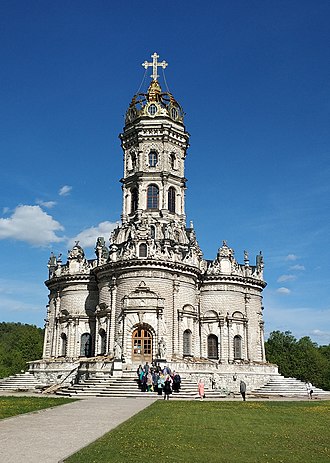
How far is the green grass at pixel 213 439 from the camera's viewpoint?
12.1 meters

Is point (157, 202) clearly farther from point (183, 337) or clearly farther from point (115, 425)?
point (115, 425)

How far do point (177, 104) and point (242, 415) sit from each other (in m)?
44.9

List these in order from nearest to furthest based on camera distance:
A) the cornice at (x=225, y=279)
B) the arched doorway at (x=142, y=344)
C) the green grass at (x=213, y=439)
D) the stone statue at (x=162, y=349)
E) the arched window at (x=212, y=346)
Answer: the green grass at (x=213, y=439) < the stone statue at (x=162, y=349) < the arched doorway at (x=142, y=344) < the arched window at (x=212, y=346) < the cornice at (x=225, y=279)

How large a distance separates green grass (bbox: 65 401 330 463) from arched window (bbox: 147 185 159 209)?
116 ft

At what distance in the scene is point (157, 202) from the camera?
5653 cm

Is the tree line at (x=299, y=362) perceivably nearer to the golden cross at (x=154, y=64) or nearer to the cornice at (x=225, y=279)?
the cornice at (x=225, y=279)

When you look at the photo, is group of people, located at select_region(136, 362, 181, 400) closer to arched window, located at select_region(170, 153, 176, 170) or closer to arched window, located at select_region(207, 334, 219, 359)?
arched window, located at select_region(207, 334, 219, 359)

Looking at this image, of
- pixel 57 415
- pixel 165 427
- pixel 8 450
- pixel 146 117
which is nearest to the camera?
pixel 8 450

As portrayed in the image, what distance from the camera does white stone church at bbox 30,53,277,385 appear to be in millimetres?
46719

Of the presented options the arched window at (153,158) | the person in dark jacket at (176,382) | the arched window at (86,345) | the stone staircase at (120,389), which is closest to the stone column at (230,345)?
the stone staircase at (120,389)

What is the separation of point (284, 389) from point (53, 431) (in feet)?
115

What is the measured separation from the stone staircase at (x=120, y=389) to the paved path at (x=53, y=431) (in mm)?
11717

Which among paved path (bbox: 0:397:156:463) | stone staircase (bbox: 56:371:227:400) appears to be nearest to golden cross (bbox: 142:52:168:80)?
stone staircase (bbox: 56:371:227:400)

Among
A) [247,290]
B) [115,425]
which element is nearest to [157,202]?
[247,290]
